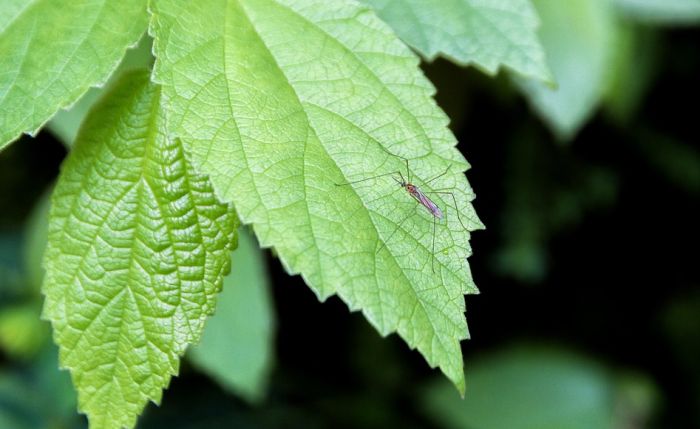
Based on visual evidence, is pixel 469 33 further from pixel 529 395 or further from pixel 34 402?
pixel 529 395

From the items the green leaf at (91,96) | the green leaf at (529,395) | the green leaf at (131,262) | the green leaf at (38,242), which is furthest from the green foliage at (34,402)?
the green leaf at (131,262)

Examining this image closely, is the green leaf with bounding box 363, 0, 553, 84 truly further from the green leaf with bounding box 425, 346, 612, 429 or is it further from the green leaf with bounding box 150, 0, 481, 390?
the green leaf with bounding box 425, 346, 612, 429

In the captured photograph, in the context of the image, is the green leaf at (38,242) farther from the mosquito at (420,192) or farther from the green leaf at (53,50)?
the mosquito at (420,192)

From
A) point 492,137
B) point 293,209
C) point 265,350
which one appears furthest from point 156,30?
point 492,137

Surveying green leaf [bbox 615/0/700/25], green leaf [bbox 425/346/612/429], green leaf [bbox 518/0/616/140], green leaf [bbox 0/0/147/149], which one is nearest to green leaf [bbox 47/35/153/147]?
green leaf [bbox 0/0/147/149]

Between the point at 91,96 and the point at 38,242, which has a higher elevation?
the point at 91,96

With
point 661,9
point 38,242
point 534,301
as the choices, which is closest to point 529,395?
point 534,301
